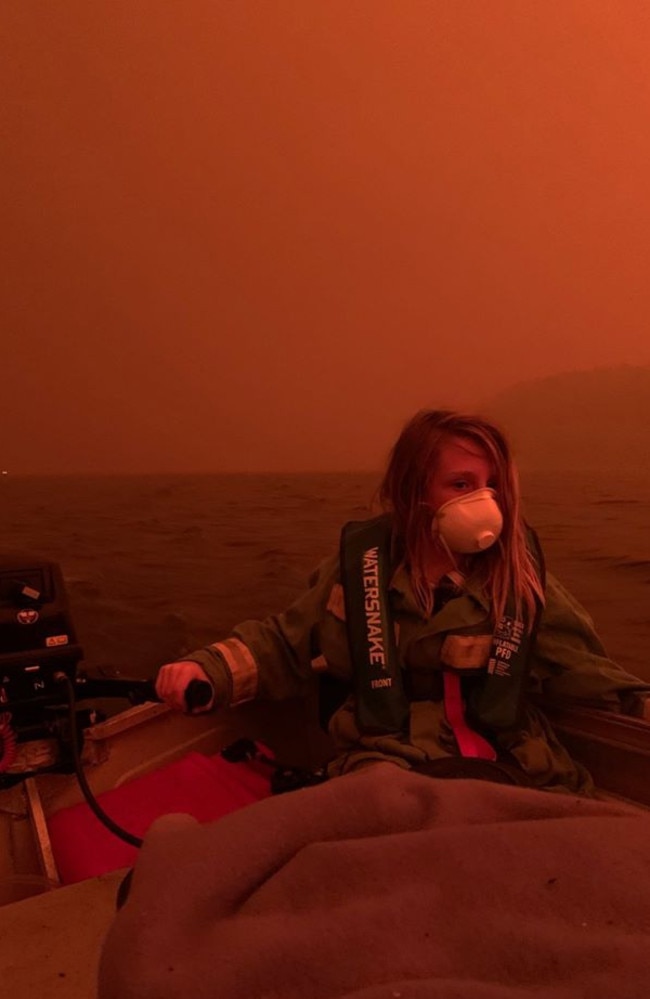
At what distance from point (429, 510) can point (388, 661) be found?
24 cm

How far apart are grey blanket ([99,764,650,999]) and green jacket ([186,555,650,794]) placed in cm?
42

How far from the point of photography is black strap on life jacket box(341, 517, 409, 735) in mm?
1050

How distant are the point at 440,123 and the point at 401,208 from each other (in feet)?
0.70

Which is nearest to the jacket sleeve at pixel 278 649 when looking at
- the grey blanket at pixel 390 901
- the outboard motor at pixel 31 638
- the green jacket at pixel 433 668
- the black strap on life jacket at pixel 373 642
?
the green jacket at pixel 433 668

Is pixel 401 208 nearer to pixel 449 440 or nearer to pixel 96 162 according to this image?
pixel 96 162

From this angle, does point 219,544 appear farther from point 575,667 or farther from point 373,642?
point 575,667

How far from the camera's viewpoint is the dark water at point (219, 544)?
1.70 m

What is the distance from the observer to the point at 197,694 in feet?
3.44

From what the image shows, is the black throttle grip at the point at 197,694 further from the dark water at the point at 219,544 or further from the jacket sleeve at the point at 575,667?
the dark water at the point at 219,544

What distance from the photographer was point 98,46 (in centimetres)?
163

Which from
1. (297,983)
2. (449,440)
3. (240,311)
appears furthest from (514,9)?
(297,983)

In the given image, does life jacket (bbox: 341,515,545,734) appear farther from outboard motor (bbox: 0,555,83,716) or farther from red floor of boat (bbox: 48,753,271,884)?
outboard motor (bbox: 0,555,83,716)

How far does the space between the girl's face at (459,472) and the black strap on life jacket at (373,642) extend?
0.43 feet

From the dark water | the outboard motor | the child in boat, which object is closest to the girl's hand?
the child in boat
